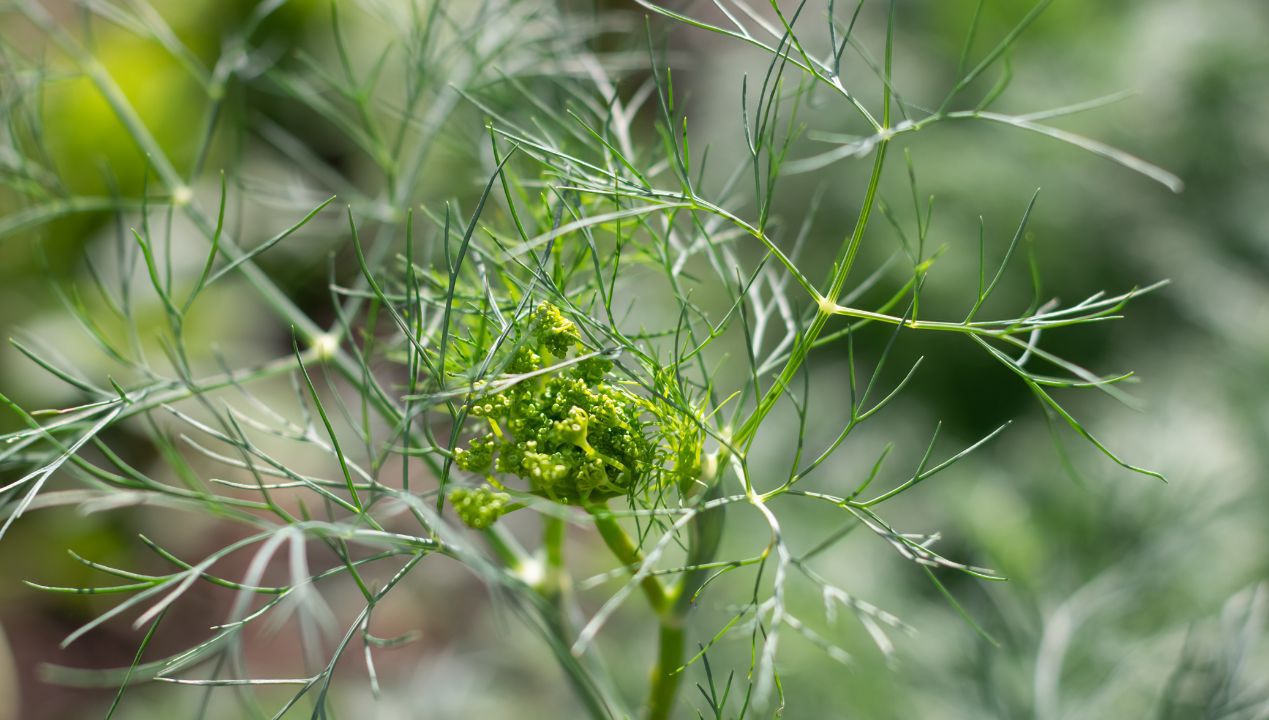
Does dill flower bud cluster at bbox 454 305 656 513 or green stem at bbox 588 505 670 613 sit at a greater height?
dill flower bud cluster at bbox 454 305 656 513

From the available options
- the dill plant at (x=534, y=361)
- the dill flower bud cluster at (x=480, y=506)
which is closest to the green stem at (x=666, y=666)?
the dill plant at (x=534, y=361)

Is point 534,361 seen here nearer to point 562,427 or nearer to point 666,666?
point 562,427

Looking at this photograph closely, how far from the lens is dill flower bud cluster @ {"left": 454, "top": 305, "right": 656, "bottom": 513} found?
44cm

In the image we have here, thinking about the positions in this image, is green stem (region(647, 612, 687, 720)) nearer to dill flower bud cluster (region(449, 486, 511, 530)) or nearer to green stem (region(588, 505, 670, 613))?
green stem (region(588, 505, 670, 613))

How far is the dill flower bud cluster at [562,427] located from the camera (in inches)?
17.3

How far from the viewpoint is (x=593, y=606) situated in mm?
1855

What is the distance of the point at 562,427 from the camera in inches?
16.9

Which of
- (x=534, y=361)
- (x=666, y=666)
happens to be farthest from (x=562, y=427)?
(x=666, y=666)

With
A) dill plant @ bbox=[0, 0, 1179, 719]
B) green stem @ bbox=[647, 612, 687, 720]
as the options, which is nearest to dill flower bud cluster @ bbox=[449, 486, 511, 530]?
dill plant @ bbox=[0, 0, 1179, 719]

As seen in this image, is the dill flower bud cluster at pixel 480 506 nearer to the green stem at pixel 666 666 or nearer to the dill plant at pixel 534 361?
the dill plant at pixel 534 361

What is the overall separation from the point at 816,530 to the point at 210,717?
38.2 inches

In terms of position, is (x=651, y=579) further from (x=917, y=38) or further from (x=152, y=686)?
(x=917, y=38)

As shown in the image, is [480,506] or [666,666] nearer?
[480,506]

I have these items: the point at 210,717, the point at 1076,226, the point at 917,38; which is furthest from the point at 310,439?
the point at 917,38
